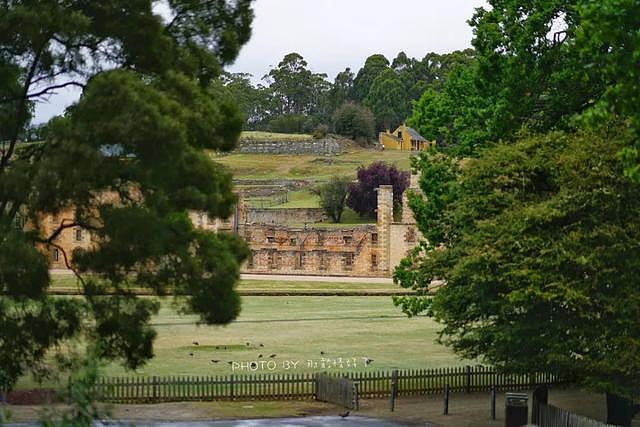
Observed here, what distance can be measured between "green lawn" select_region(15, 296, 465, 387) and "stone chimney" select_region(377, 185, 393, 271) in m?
19.8

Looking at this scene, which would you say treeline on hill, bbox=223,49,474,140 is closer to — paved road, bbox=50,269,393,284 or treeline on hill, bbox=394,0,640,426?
paved road, bbox=50,269,393,284

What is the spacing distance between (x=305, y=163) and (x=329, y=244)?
55668 mm

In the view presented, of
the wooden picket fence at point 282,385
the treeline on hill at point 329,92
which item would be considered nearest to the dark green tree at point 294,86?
the treeline on hill at point 329,92

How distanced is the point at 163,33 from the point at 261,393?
13192mm

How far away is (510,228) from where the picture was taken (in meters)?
23.4

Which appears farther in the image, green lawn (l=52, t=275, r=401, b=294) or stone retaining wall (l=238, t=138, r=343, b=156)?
stone retaining wall (l=238, t=138, r=343, b=156)

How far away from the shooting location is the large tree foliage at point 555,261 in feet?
72.5

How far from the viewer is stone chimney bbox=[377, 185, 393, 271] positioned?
246ft

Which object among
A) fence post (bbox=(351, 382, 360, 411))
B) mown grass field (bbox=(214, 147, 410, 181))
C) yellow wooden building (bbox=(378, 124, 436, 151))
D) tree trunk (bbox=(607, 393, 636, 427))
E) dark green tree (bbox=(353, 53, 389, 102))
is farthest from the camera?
dark green tree (bbox=(353, 53, 389, 102))

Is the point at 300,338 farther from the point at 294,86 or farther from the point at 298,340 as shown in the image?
the point at 294,86

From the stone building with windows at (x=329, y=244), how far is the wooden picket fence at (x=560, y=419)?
48.7 metres

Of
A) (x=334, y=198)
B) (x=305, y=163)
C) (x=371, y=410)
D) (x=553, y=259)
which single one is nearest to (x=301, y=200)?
(x=334, y=198)

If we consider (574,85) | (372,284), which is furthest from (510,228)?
(372,284)

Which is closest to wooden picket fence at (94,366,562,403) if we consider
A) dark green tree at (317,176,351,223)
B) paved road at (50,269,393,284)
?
paved road at (50,269,393,284)
